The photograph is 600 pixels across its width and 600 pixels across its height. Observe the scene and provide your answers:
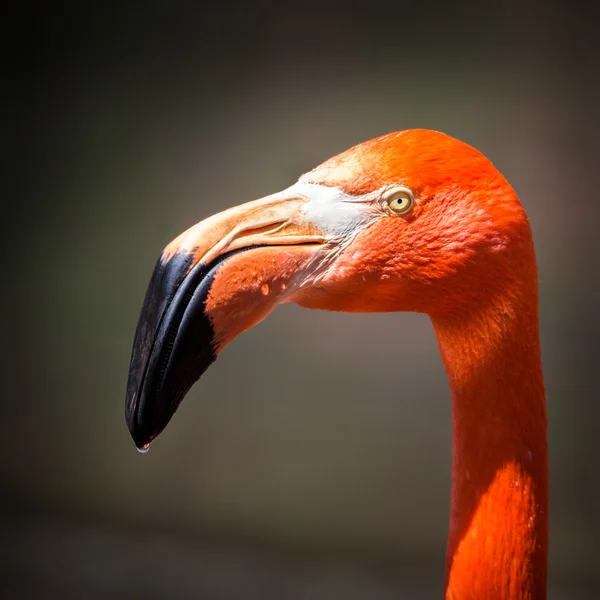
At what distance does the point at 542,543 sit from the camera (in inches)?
38.0

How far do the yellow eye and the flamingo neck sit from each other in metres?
0.19

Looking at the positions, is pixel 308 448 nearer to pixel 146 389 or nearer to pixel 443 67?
pixel 443 67

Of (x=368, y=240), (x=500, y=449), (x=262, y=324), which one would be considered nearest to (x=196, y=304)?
(x=368, y=240)

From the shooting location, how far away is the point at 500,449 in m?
0.95

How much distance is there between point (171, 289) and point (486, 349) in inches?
18.1

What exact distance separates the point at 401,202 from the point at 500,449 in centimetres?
40

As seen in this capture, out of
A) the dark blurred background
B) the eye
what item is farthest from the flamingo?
the dark blurred background

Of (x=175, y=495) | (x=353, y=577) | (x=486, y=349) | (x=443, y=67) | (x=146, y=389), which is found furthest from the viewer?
(x=175, y=495)

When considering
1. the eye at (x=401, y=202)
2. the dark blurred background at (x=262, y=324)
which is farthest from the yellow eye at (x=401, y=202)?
the dark blurred background at (x=262, y=324)

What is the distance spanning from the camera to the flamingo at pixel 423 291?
0.82m

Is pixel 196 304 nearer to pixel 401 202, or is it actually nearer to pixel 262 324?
pixel 401 202

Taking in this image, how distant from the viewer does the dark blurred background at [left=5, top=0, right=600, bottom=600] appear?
2.09 metres

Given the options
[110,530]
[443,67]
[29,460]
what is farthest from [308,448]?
[443,67]

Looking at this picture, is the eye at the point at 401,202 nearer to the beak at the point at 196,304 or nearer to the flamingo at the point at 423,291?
the flamingo at the point at 423,291
